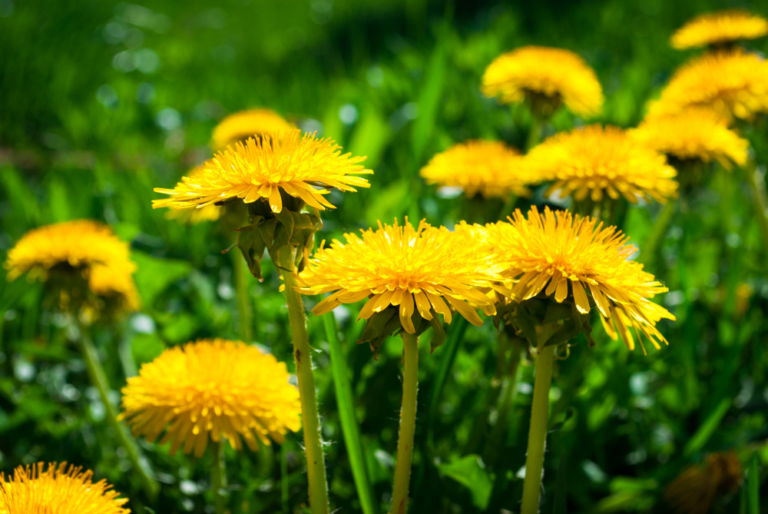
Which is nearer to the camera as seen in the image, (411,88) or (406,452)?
(406,452)

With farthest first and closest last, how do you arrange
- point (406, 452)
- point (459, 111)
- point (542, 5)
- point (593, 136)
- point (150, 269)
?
→ point (542, 5), point (459, 111), point (150, 269), point (593, 136), point (406, 452)

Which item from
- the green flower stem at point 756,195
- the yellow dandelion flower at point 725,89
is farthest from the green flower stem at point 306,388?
the green flower stem at point 756,195

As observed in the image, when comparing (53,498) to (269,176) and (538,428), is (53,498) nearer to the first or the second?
(269,176)

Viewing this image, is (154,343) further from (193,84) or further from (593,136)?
(193,84)

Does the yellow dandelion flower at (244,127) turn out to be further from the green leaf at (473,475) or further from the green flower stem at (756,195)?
the green flower stem at (756,195)

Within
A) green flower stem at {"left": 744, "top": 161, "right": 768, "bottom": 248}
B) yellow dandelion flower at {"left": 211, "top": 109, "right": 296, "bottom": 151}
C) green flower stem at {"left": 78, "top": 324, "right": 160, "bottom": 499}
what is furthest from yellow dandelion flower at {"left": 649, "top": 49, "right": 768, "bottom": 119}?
green flower stem at {"left": 78, "top": 324, "right": 160, "bottom": 499}

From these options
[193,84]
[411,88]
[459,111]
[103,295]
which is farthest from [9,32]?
[103,295]

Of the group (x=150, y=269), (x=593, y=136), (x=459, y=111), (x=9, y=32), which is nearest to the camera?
(x=593, y=136)

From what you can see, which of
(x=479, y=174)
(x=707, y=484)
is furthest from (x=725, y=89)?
(x=707, y=484)
